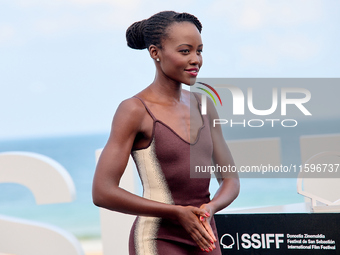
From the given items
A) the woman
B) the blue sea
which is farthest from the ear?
the blue sea

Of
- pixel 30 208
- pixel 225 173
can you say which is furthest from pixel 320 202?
pixel 30 208

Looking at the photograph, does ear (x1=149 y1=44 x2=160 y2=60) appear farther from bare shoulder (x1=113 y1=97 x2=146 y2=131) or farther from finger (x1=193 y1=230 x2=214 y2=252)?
finger (x1=193 y1=230 x2=214 y2=252)

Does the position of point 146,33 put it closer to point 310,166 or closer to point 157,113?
point 157,113

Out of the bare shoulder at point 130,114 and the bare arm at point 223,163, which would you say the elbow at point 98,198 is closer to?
the bare shoulder at point 130,114

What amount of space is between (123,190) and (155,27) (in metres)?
0.56

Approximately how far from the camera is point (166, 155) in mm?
1688

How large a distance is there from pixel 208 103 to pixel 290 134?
58.1 ft

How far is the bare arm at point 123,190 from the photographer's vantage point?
5.19 feet

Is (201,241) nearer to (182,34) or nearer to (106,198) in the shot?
(106,198)

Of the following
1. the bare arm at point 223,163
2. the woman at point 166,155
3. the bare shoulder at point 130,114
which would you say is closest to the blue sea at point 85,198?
the bare arm at point 223,163

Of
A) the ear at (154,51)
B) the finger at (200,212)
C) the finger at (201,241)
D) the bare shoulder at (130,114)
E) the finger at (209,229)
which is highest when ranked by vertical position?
the ear at (154,51)

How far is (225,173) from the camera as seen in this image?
1.85 m

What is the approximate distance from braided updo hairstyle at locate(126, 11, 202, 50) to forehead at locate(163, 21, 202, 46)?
0.06 ft

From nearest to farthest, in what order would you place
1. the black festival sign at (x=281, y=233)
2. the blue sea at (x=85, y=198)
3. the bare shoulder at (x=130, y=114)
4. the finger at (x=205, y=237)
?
1. the finger at (x=205, y=237)
2. the bare shoulder at (x=130, y=114)
3. the black festival sign at (x=281, y=233)
4. the blue sea at (x=85, y=198)
